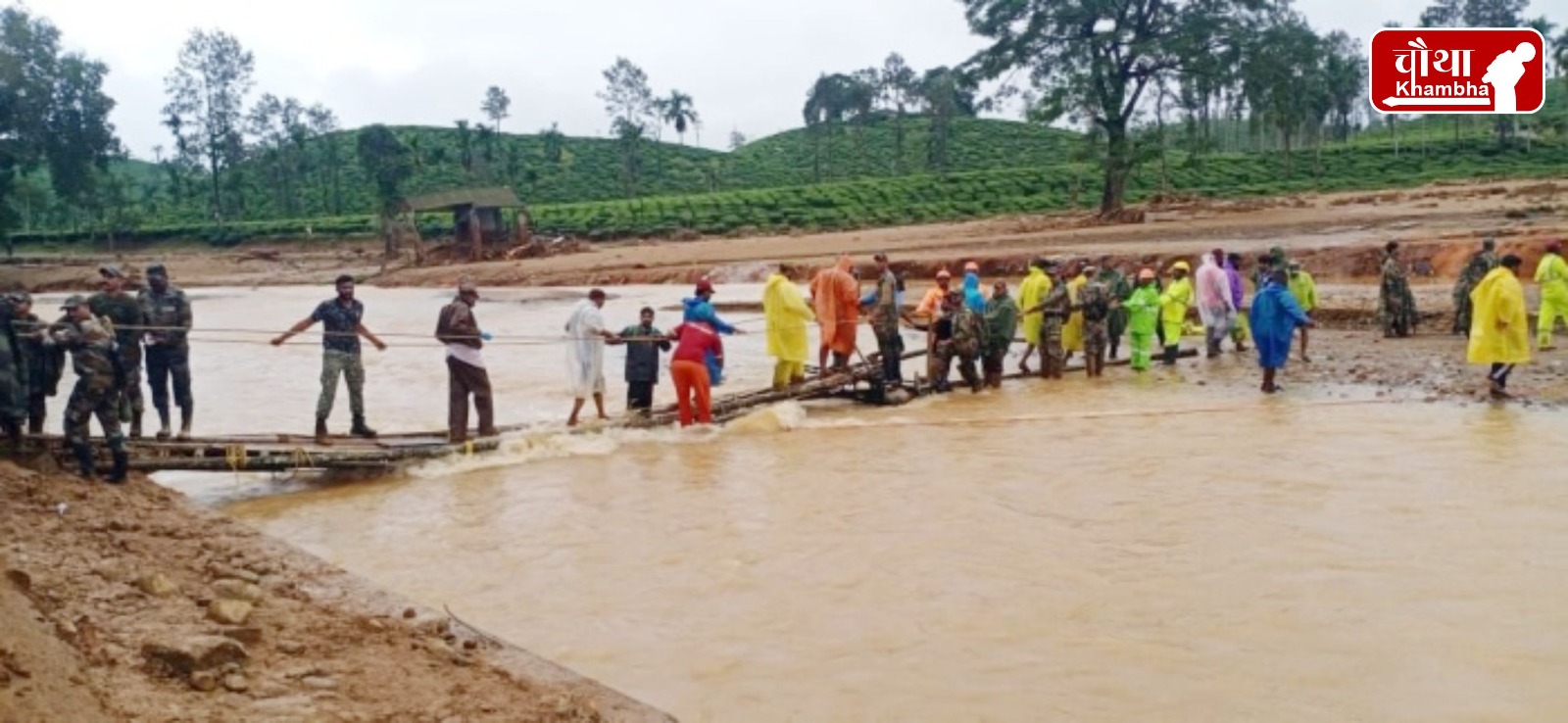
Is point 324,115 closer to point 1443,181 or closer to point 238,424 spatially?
point 1443,181

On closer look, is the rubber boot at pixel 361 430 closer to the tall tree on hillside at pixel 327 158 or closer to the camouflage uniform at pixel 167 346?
the camouflage uniform at pixel 167 346

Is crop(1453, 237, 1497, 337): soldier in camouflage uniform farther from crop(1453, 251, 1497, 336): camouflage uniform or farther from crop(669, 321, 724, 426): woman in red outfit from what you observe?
Answer: crop(669, 321, 724, 426): woman in red outfit

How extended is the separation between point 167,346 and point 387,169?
44.1m

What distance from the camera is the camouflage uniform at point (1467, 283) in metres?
13.7

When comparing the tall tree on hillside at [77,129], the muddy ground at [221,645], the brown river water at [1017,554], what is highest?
the tall tree on hillside at [77,129]

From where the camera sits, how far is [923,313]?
14.2 m

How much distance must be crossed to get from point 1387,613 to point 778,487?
474 centimetres

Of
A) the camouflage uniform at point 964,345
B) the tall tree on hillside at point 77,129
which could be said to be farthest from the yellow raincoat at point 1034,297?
the tall tree on hillside at point 77,129

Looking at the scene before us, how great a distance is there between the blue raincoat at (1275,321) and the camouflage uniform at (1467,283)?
239 centimetres

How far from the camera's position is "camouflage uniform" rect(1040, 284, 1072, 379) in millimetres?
14219

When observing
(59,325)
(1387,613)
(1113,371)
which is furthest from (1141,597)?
(1113,371)

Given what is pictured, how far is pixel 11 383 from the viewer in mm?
8688

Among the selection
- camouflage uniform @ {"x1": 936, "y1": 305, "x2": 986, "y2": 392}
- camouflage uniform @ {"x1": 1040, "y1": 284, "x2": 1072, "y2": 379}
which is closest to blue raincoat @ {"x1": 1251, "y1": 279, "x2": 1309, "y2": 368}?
camouflage uniform @ {"x1": 1040, "y1": 284, "x2": 1072, "y2": 379}

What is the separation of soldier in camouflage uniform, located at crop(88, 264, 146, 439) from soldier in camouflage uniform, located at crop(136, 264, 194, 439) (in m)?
0.11
